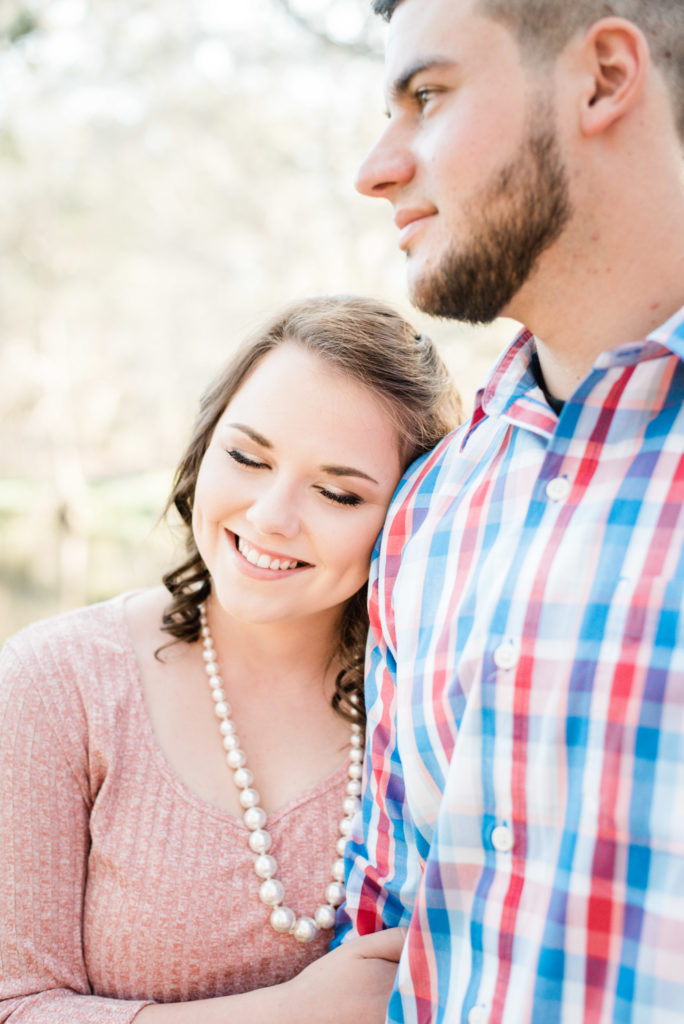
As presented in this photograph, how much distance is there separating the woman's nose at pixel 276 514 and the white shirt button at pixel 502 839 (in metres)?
0.67

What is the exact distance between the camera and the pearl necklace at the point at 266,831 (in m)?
1.74

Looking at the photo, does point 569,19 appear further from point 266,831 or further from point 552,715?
point 266,831

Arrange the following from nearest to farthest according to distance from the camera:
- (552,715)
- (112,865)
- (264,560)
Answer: (552,715) → (112,865) → (264,560)

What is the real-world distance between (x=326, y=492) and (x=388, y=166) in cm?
60

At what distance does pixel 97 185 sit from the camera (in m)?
14.1

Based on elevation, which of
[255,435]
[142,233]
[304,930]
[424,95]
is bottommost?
[304,930]

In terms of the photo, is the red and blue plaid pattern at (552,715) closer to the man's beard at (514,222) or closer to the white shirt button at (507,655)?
the white shirt button at (507,655)

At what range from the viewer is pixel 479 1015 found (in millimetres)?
1330

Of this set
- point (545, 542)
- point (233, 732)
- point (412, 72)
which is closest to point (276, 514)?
point (233, 732)

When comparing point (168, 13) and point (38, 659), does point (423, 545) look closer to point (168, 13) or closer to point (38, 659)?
point (38, 659)

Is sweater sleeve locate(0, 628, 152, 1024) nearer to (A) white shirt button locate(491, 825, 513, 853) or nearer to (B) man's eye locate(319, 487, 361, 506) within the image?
(B) man's eye locate(319, 487, 361, 506)

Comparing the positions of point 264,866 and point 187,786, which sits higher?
point 187,786

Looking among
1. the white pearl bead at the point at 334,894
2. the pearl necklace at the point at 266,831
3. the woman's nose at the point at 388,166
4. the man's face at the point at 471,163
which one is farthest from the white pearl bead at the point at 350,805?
the woman's nose at the point at 388,166

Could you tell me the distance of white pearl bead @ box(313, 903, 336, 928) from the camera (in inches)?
69.2
